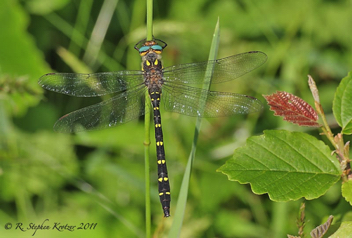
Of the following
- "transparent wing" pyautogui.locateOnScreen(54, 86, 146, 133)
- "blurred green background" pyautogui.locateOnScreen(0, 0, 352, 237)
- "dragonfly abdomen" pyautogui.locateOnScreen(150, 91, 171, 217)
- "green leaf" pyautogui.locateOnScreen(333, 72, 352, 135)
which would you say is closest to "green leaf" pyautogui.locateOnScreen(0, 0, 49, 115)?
"blurred green background" pyautogui.locateOnScreen(0, 0, 352, 237)

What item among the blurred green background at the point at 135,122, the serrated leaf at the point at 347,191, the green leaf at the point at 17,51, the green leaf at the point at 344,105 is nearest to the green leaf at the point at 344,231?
the serrated leaf at the point at 347,191

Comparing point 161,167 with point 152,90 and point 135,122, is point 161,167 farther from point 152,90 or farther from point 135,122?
point 135,122

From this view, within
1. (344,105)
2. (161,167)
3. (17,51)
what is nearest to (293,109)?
(344,105)

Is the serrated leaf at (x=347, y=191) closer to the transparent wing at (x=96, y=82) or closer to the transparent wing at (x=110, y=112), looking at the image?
the transparent wing at (x=110, y=112)

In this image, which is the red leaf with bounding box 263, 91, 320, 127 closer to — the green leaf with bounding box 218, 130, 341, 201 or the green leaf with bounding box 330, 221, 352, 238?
the green leaf with bounding box 218, 130, 341, 201

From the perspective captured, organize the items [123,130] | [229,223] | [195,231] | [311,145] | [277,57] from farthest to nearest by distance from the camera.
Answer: [277,57], [123,130], [229,223], [195,231], [311,145]

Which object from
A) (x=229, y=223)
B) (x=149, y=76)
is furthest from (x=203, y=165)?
(x=149, y=76)

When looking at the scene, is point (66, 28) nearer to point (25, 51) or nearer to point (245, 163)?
point (25, 51)
